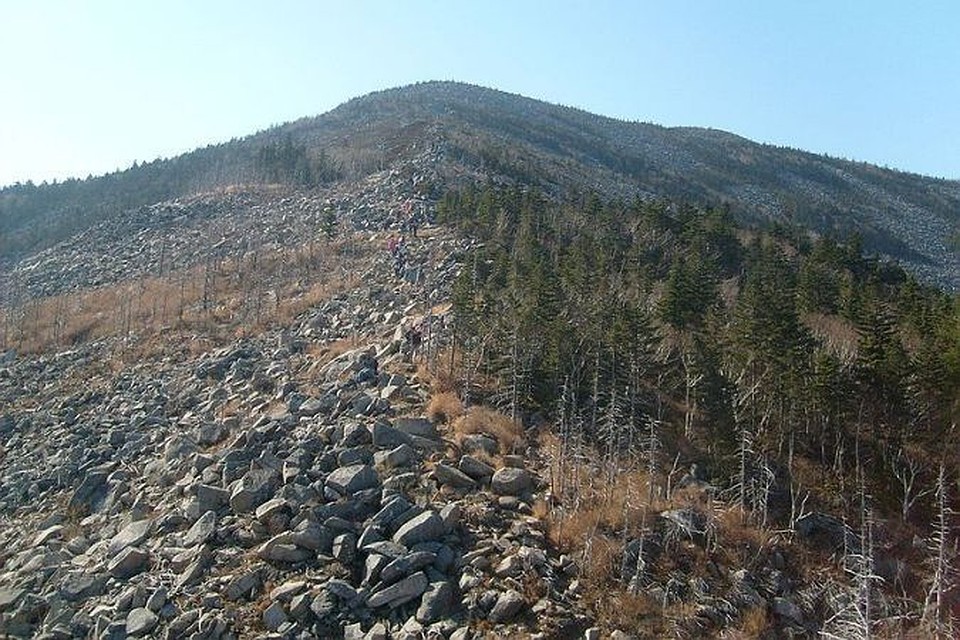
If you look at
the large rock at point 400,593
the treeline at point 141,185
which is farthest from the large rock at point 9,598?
the treeline at point 141,185

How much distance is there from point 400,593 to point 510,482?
5.72m

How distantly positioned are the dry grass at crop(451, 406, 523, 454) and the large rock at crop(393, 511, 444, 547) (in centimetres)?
533

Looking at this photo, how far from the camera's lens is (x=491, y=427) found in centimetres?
2750

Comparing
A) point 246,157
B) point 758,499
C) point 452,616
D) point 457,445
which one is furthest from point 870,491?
point 246,157

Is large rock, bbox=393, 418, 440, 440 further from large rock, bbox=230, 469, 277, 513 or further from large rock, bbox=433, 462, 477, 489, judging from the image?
large rock, bbox=230, 469, 277, 513

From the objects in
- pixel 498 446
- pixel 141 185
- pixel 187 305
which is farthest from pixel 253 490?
pixel 141 185

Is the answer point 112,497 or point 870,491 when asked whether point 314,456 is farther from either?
point 870,491

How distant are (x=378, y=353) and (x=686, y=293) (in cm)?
1531

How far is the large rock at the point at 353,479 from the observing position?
2328 centimetres

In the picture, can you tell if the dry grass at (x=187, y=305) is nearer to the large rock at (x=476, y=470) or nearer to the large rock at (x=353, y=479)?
the large rock at (x=353, y=479)

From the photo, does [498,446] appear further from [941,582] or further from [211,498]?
[941,582]

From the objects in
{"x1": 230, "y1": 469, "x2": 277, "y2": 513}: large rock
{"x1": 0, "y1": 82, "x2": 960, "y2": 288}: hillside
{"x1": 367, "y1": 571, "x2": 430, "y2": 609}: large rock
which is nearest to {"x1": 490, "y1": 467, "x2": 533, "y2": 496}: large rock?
{"x1": 367, "y1": 571, "x2": 430, "y2": 609}: large rock

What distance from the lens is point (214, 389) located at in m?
36.1

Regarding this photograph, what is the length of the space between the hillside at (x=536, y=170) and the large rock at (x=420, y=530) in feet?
201
